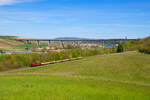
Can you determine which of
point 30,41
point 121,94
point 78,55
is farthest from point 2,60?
point 30,41

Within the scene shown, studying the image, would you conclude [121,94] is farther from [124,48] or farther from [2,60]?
[124,48]

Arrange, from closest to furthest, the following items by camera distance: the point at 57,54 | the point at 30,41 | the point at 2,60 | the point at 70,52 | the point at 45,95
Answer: the point at 45,95
the point at 2,60
the point at 57,54
the point at 70,52
the point at 30,41

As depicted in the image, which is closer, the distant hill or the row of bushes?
the row of bushes

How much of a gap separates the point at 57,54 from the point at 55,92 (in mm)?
39036

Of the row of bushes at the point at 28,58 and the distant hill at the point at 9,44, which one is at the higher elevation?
the distant hill at the point at 9,44

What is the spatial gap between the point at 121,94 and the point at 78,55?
157 feet

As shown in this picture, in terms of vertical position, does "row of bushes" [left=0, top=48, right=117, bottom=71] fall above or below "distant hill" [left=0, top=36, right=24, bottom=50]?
below

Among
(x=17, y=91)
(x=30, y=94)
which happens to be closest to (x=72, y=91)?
(x=30, y=94)

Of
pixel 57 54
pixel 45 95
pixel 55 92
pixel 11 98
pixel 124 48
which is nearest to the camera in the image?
pixel 11 98

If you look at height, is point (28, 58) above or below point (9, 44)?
below

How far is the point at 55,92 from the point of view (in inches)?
410

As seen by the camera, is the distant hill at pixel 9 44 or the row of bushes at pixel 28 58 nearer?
the row of bushes at pixel 28 58

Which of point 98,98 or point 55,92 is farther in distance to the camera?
point 55,92

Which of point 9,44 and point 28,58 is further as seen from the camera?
point 9,44
